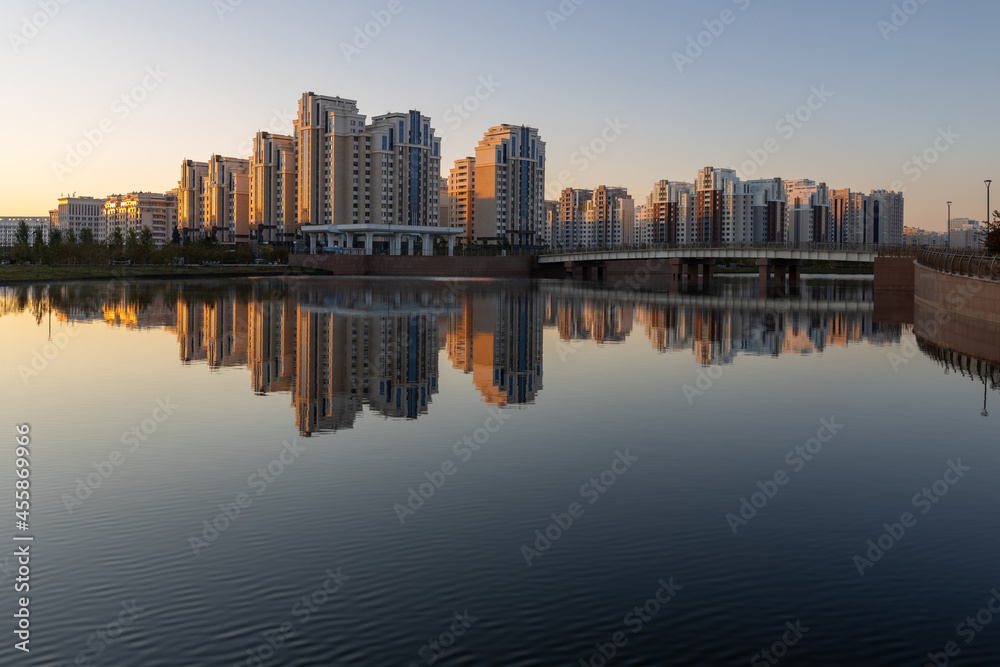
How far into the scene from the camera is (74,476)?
1519 centimetres

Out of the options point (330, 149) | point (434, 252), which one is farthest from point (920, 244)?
point (330, 149)

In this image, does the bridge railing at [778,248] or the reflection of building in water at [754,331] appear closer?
the reflection of building in water at [754,331]

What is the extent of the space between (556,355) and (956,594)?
25697mm

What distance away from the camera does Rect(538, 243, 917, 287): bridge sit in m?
91.8

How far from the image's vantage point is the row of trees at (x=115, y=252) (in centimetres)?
12144

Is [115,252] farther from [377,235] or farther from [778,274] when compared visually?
[778,274]

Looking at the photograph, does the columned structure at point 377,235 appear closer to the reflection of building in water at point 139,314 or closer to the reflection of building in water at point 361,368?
the reflection of building in water at point 139,314

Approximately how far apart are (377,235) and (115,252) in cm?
4411

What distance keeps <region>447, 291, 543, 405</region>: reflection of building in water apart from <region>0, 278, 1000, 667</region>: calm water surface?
0.38 m

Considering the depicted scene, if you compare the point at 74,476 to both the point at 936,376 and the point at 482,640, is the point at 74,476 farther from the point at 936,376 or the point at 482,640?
the point at 936,376

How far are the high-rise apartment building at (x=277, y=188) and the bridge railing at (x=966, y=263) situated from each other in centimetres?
14615

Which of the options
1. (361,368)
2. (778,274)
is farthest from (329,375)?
(778,274)

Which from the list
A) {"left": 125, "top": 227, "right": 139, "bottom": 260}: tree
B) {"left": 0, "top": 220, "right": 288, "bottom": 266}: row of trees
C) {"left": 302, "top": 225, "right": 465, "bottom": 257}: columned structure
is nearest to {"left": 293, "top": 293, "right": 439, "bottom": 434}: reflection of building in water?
{"left": 0, "top": 220, "right": 288, "bottom": 266}: row of trees

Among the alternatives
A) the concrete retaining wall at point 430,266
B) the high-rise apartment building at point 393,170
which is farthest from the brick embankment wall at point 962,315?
the high-rise apartment building at point 393,170
